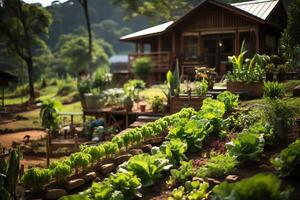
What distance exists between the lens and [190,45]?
2442 centimetres

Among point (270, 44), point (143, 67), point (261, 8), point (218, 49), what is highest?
point (261, 8)

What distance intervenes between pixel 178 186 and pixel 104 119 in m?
9.44

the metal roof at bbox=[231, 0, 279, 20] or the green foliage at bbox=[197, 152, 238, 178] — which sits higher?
the metal roof at bbox=[231, 0, 279, 20]

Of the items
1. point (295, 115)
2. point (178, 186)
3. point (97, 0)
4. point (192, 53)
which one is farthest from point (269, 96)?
point (97, 0)

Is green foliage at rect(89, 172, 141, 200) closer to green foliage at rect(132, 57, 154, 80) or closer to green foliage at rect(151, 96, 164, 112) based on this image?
green foliage at rect(151, 96, 164, 112)

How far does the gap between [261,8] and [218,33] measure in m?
2.79

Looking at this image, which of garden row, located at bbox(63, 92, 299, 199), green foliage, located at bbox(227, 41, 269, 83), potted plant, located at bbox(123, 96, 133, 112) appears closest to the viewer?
garden row, located at bbox(63, 92, 299, 199)

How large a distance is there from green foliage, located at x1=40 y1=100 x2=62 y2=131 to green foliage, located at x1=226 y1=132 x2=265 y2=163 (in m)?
9.96

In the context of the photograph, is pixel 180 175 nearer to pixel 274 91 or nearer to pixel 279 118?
pixel 279 118

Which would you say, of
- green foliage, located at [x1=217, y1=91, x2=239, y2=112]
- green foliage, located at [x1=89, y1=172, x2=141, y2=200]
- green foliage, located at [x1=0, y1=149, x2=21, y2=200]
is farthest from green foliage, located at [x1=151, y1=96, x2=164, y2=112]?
green foliage, located at [x1=0, y1=149, x2=21, y2=200]

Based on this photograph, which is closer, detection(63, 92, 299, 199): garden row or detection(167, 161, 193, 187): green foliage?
detection(63, 92, 299, 199): garden row

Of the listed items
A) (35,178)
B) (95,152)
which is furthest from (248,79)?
(35,178)

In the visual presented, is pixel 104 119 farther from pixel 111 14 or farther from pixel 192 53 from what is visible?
pixel 111 14

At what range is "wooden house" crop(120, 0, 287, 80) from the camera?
70.1 ft
